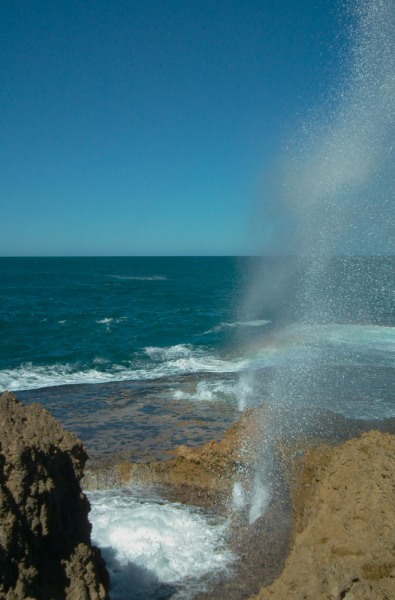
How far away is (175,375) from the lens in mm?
16828

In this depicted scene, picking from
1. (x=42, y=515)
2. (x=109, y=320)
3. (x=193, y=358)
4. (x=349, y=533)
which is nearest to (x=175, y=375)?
(x=193, y=358)

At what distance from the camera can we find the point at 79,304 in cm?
4028

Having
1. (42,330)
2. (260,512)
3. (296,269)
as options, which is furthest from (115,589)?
(296,269)

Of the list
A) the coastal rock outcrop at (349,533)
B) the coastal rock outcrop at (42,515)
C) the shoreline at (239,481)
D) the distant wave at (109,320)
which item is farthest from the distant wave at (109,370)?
the coastal rock outcrop at (349,533)

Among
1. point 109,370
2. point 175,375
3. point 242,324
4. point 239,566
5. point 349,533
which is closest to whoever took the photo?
point 349,533

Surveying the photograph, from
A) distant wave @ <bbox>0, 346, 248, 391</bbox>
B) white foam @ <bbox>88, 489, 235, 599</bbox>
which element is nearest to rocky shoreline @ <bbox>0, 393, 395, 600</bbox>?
white foam @ <bbox>88, 489, 235, 599</bbox>

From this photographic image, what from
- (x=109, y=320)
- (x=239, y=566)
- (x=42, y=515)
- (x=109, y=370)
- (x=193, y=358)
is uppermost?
(x=42, y=515)

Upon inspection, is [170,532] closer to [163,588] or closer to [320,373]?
[163,588]

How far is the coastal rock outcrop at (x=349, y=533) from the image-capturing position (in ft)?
10.1

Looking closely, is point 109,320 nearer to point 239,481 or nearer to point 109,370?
point 109,370

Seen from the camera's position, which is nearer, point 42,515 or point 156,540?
point 42,515

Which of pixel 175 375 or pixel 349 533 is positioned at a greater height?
pixel 349 533

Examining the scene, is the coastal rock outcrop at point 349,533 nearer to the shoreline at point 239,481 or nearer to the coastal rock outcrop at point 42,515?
the shoreline at point 239,481

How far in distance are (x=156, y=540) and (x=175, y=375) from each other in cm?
1084
